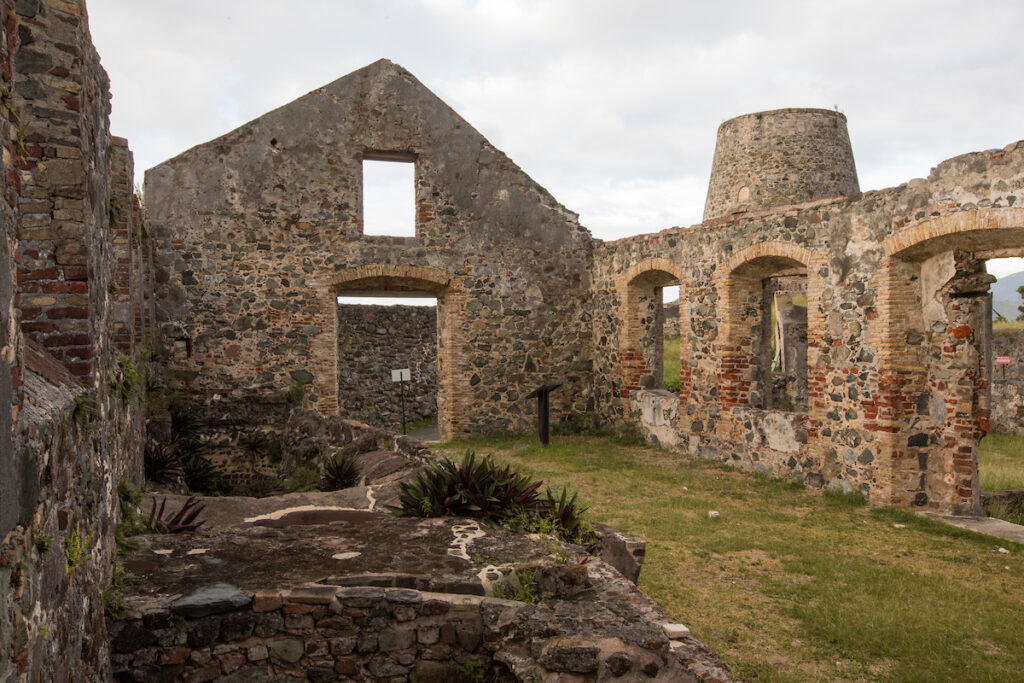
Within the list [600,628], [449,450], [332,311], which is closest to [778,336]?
[449,450]

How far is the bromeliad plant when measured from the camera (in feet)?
17.0

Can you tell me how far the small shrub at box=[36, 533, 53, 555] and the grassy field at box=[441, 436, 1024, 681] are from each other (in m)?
3.80

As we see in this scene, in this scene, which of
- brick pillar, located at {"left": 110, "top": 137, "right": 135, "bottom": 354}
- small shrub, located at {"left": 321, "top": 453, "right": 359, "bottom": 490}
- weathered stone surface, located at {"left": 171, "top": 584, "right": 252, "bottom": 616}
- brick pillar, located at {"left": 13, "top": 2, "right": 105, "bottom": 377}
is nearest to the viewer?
brick pillar, located at {"left": 13, "top": 2, "right": 105, "bottom": 377}

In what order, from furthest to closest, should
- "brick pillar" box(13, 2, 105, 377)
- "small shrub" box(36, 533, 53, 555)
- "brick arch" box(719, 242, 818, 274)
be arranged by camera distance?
"brick arch" box(719, 242, 818, 274), "brick pillar" box(13, 2, 105, 377), "small shrub" box(36, 533, 53, 555)

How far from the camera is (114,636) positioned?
340 cm

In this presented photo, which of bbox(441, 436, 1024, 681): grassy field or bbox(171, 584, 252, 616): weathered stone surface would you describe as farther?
bbox(441, 436, 1024, 681): grassy field

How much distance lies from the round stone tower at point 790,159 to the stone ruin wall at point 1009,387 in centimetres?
470

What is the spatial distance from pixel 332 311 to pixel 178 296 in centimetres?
229

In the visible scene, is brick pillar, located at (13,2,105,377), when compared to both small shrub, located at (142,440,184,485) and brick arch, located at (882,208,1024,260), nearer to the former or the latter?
small shrub, located at (142,440,184,485)

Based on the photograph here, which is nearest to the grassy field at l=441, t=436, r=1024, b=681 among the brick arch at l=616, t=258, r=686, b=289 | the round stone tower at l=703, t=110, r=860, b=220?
the brick arch at l=616, t=258, r=686, b=289

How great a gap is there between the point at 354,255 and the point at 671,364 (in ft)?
34.1

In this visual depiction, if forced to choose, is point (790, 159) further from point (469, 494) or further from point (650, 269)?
point (469, 494)

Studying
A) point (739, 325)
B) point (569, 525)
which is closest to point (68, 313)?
point (569, 525)

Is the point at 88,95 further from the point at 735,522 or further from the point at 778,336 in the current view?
the point at 778,336
